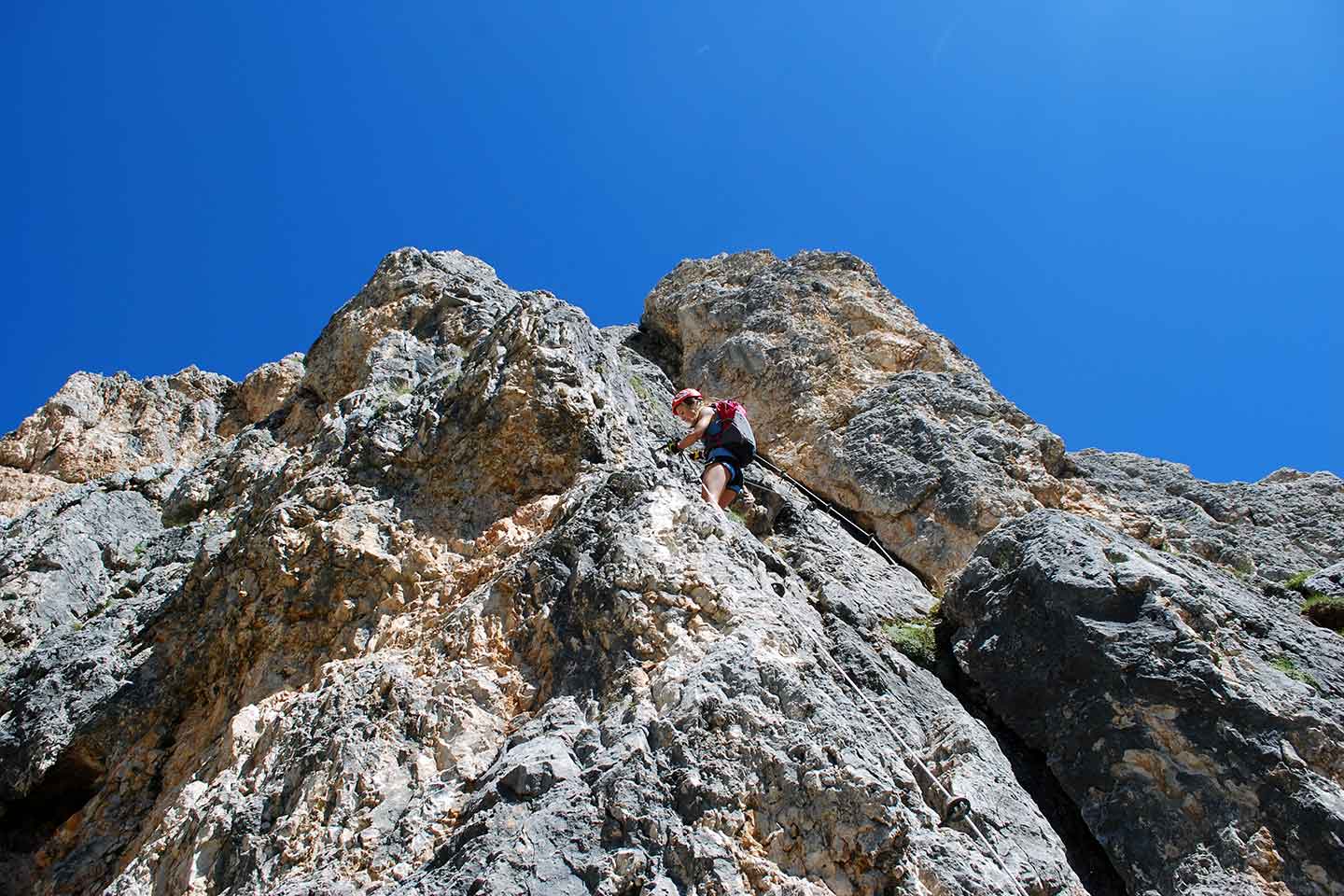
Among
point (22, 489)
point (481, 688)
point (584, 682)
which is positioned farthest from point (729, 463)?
point (22, 489)

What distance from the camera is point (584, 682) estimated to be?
6559 millimetres

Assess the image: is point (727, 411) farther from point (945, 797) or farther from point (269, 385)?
point (269, 385)

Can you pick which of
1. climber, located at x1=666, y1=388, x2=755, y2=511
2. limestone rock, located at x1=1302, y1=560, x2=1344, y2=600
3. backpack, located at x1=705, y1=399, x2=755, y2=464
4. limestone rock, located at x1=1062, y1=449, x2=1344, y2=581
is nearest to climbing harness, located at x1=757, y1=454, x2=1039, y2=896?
climber, located at x1=666, y1=388, x2=755, y2=511

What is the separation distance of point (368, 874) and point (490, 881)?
1.03 m

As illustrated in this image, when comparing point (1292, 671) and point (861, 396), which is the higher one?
point (861, 396)

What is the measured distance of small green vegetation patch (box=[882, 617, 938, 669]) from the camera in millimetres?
11070

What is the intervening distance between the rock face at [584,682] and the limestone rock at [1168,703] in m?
0.03

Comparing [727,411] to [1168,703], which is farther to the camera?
[727,411]

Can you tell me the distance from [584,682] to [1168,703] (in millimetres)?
5934

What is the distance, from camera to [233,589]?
8906mm

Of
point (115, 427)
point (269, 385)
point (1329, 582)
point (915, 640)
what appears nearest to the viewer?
point (915, 640)

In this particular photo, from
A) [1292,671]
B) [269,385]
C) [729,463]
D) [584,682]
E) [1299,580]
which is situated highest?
[1299,580]

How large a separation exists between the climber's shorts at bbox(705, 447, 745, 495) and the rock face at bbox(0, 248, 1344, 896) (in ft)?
3.12

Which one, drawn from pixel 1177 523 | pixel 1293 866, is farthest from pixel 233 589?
pixel 1177 523
